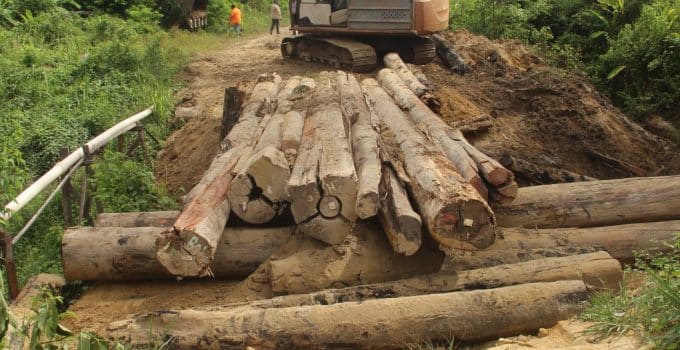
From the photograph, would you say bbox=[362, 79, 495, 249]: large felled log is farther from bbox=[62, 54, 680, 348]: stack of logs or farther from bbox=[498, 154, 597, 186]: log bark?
bbox=[498, 154, 597, 186]: log bark

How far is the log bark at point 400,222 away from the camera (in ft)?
16.8

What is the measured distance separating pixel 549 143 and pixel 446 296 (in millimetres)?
6225

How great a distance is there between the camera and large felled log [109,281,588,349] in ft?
15.1

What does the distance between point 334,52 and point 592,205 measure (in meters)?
9.73

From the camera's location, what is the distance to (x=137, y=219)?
21.5ft

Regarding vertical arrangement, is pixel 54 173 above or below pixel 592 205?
above

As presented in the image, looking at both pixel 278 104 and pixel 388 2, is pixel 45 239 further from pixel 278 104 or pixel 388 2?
pixel 388 2

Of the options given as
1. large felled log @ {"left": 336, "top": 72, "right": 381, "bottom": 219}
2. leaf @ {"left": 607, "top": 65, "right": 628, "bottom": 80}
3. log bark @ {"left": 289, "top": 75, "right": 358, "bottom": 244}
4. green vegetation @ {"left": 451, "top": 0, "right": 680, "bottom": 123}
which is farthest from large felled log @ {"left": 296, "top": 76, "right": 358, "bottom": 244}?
leaf @ {"left": 607, "top": 65, "right": 628, "bottom": 80}

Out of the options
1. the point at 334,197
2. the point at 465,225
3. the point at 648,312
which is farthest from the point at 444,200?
the point at 648,312

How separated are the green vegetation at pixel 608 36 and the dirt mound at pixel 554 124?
141 cm

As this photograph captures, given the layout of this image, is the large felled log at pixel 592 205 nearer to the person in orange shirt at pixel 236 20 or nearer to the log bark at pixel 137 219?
the log bark at pixel 137 219

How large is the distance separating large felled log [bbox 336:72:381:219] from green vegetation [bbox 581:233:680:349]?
1657mm

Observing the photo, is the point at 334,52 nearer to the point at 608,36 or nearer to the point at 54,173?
the point at 608,36

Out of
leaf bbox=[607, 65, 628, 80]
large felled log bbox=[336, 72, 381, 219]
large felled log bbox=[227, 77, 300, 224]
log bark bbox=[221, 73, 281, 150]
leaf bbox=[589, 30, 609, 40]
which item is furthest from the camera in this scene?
leaf bbox=[589, 30, 609, 40]
